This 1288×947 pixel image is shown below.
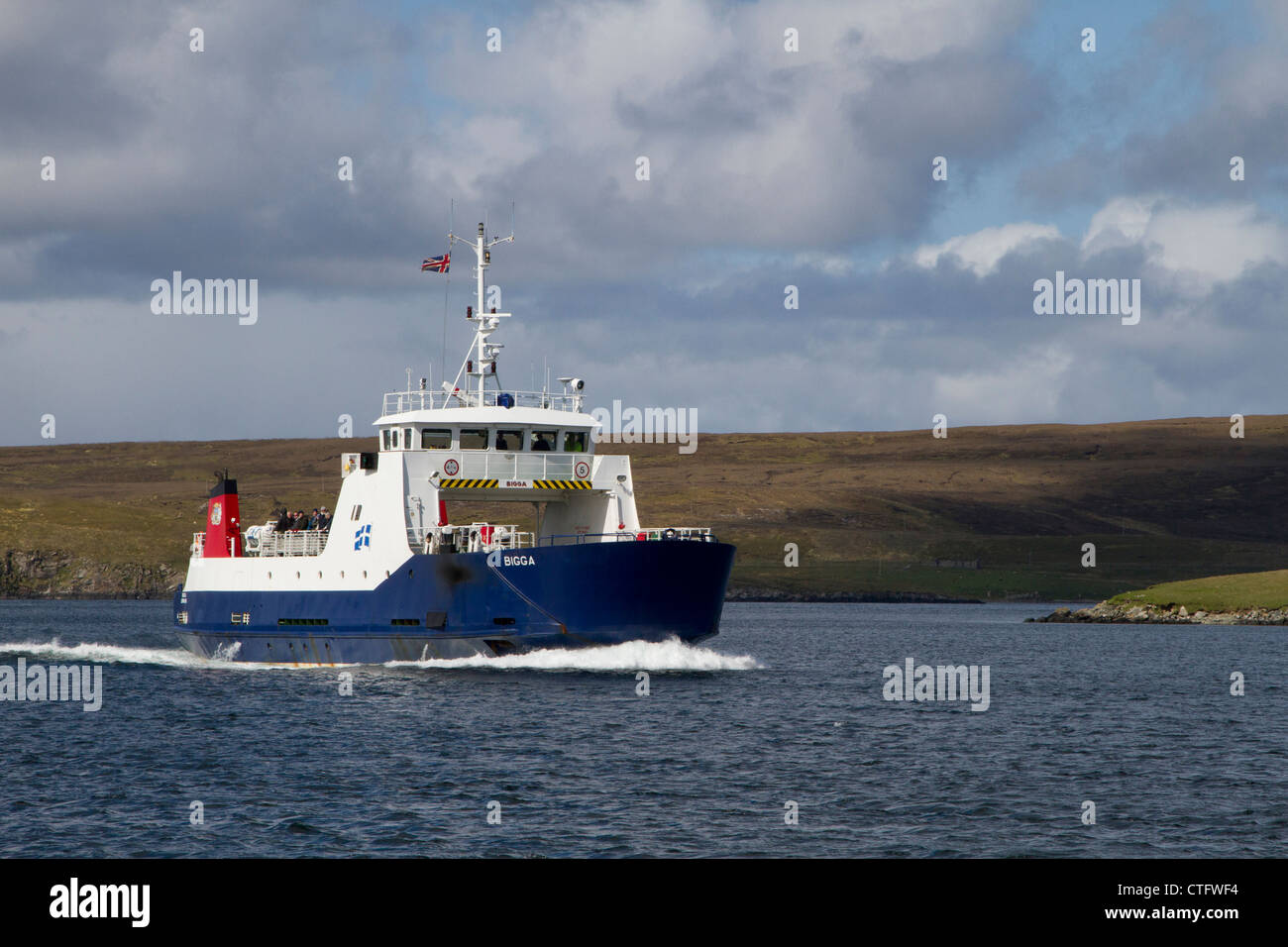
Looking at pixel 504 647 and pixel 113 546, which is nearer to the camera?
pixel 504 647

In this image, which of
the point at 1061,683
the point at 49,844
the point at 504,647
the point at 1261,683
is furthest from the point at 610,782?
the point at 1261,683

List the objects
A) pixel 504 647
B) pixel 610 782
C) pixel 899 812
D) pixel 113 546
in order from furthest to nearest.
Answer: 1. pixel 113 546
2. pixel 504 647
3. pixel 610 782
4. pixel 899 812

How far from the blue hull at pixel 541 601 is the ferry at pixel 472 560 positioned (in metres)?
0.04

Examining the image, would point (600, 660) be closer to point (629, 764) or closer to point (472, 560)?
point (472, 560)

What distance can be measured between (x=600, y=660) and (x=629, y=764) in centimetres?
1214

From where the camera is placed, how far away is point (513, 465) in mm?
44969

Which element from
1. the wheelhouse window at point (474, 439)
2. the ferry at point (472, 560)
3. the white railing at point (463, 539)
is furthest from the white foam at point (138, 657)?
the wheelhouse window at point (474, 439)

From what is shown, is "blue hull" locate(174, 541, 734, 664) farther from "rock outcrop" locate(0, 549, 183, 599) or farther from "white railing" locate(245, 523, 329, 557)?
"rock outcrop" locate(0, 549, 183, 599)

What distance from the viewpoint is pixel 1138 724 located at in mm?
38062

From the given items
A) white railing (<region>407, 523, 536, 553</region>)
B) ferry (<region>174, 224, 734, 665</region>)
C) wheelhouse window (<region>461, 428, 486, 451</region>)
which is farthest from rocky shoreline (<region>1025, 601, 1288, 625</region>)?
white railing (<region>407, 523, 536, 553</region>)

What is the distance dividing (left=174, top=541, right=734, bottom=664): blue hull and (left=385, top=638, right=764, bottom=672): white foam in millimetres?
215

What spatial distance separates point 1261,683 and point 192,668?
128ft

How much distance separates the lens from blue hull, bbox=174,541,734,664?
39.8m
